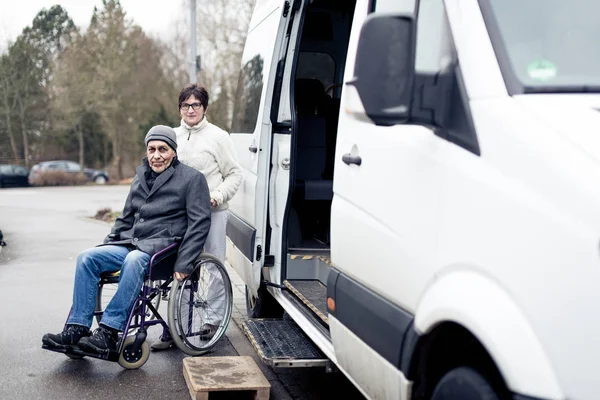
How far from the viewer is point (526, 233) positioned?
215cm

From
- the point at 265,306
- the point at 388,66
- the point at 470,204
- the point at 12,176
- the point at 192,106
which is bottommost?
the point at 12,176

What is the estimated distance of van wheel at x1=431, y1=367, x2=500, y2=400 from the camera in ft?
7.52

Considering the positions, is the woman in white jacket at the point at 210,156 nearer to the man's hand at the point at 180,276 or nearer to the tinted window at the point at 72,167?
the man's hand at the point at 180,276

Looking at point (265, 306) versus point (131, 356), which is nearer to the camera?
point (131, 356)

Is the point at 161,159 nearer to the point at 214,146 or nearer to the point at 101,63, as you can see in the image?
the point at 214,146

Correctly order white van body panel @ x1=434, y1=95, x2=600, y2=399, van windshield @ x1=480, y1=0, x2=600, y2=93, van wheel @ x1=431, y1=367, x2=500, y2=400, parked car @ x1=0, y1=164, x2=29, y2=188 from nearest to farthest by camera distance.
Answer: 1. white van body panel @ x1=434, y1=95, x2=600, y2=399
2. van wheel @ x1=431, y1=367, x2=500, y2=400
3. van windshield @ x1=480, y1=0, x2=600, y2=93
4. parked car @ x1=0, y1=164, x2=29, y2=188

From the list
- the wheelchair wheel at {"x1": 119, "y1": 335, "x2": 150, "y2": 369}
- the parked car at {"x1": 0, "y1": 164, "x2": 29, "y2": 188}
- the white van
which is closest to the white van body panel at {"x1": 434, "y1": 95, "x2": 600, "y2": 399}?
the white van

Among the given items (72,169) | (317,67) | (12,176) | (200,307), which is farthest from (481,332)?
(72,169)

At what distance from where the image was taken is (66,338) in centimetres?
486

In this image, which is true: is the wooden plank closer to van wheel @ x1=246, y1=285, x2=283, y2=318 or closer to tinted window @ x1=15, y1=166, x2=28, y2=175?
van wheel @ x1=246, y1=285, x2=283, y2=318

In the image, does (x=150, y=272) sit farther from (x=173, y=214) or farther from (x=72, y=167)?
(x=72, y=167)

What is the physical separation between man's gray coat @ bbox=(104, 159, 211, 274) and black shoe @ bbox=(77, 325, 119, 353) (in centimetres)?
60

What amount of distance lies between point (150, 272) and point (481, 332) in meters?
3.20

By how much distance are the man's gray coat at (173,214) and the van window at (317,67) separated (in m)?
1.65
